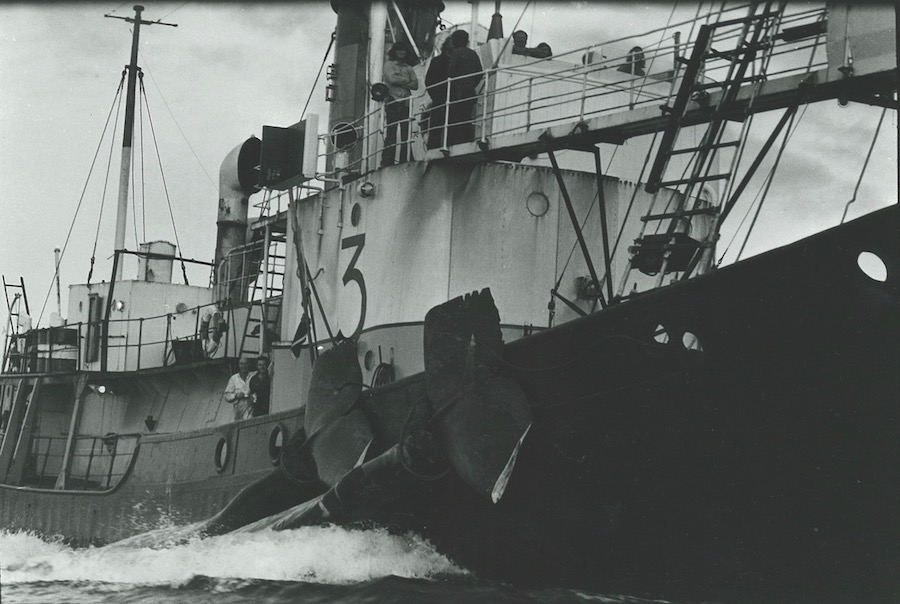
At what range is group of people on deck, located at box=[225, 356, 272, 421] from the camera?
516 inches

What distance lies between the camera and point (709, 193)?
1258 centimetres

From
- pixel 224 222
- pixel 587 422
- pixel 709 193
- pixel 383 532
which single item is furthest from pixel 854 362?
pixel 224 222

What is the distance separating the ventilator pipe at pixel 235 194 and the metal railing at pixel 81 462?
10.2 ft

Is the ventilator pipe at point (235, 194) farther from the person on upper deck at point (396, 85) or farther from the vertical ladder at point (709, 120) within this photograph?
the vertical ladder at point (709, 120)

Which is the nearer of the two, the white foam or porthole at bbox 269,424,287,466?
the white foam

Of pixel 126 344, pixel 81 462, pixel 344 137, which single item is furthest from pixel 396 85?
pixel 81 462

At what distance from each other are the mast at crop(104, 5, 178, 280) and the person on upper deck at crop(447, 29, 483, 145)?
8895 millimetres

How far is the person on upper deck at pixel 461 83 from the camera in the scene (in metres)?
11.1

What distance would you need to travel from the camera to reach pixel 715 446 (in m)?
7.59

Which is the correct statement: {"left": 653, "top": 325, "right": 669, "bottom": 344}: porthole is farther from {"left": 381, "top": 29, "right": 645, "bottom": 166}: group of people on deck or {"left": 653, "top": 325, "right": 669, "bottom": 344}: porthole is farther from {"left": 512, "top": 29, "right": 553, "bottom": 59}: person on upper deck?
{"left": 512, "top": 29, "right": 553, "bottom": 59}: person on upper deck

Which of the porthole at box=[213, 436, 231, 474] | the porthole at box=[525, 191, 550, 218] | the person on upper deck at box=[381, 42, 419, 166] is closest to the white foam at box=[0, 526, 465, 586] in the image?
the porthole at box=[213, 436, 231, 474]

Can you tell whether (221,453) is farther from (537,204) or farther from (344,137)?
(537,204)

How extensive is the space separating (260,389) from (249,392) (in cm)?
13

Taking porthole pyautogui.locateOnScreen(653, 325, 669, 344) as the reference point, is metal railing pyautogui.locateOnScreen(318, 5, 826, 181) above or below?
above
